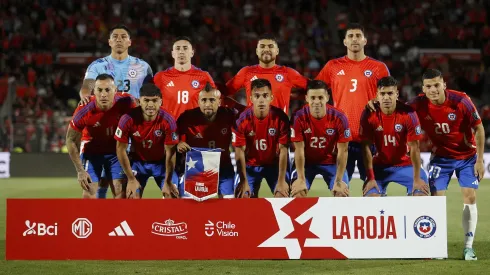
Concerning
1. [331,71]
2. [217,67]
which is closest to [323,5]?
[217,67]

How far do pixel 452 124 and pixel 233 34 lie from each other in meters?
16.5

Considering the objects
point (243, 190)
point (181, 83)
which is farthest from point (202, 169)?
point (181, 83)

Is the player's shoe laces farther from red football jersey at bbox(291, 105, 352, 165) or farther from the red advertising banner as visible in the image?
red football jersey at bbox(291, 105, 352, 165)

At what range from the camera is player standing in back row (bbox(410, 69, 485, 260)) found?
7621mm

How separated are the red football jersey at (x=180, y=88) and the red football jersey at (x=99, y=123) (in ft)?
2.14

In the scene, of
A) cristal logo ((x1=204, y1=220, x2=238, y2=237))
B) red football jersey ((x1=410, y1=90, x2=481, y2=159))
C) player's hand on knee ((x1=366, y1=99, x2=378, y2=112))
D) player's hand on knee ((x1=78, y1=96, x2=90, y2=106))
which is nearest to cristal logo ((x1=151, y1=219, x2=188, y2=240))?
cristal logo ((x1=204, y1=220, x2=238, y2=237))

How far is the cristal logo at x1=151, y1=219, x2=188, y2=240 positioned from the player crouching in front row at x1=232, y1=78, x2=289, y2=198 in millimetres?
968

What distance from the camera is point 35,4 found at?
2408cm

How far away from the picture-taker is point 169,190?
7.82 meters

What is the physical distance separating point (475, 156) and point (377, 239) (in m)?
1.67

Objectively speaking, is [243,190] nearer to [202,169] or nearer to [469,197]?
[202,169]

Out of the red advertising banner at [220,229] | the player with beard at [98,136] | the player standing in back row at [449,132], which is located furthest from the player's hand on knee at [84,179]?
the player standing in back row at [449,132]

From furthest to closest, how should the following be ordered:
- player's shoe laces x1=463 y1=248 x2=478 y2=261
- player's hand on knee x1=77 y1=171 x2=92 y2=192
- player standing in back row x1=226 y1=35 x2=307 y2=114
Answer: player standing in back row x1=226 y1=35 x2=307 y2=114 → player's hand on knee x1=77 y1=171 x2=92 y2=192 → player's shoe laces x1=463 y1=248 x2=478 y2=261

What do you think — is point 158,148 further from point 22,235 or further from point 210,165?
point 22,235
